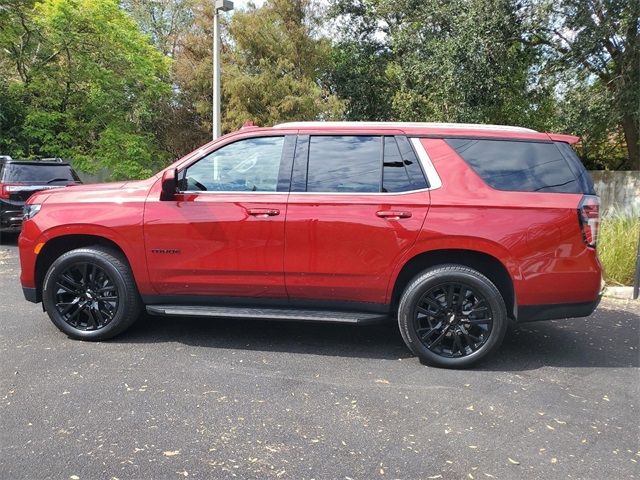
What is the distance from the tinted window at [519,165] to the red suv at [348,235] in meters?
0.01

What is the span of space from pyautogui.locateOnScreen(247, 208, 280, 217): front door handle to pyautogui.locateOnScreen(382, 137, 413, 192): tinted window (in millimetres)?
890

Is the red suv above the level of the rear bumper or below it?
above

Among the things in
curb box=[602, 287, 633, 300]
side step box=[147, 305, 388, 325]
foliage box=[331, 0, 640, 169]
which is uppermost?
foliage box=[331, 0, 640, 169]

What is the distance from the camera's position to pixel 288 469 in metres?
2.84

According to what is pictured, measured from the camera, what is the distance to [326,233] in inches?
168

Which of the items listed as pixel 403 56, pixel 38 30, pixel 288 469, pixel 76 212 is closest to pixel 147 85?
pixel 38 30

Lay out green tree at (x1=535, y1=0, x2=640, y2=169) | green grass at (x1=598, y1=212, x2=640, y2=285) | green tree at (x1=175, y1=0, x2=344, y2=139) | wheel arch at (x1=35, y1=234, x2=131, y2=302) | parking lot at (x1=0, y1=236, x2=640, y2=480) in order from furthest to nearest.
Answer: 1. green tree at (x1=175, y1=0, x2=344, y2=139)
2. green tree at (x1=535, y1=0, x2=640, y2=169)
3. green grass at (x1=598, y1=212, x2=640, y2=285)
4. wheel arch at (x1=35, y1=234, x2=131, y2=302)
5. parking lot at (x1=0, y1=236, x2=640, y2=480)

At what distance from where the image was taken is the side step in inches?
169

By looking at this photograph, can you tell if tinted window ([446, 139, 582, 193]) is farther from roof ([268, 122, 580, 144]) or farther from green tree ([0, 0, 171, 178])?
green tree ([0, 0, 171, 178])

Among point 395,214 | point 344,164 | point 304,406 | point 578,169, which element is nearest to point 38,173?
point 344,164

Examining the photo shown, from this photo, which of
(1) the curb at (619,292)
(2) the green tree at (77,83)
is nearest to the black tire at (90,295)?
(1) the curb at (619,292)

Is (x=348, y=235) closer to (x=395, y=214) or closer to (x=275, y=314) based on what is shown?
(x=395, y=214)

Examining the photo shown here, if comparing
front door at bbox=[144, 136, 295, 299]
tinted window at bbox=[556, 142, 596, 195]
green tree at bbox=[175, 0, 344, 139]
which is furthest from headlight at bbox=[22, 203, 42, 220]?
green tree at bbox=[175, 0, 344, 139]

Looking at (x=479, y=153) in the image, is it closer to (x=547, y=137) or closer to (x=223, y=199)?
(x=547, y=137)
